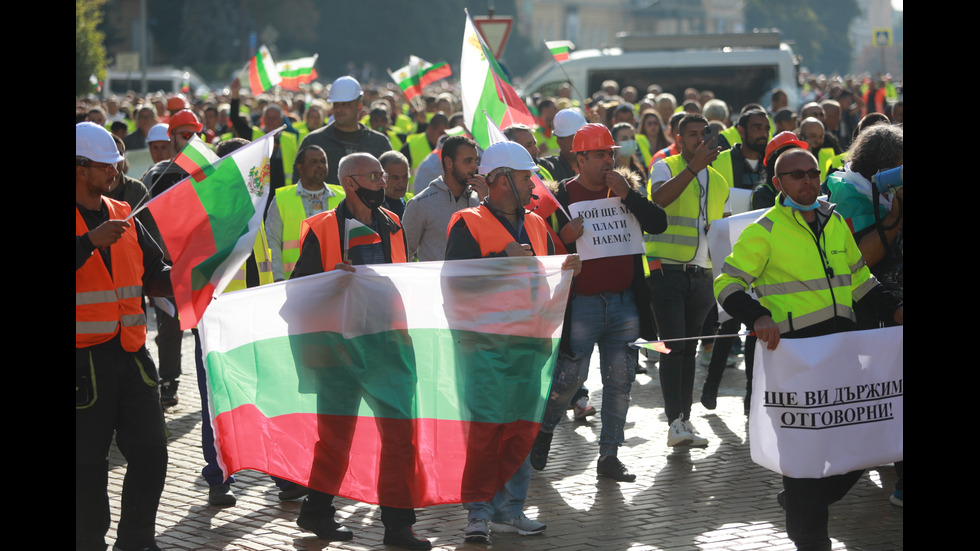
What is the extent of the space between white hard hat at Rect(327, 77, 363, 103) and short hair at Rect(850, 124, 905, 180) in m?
4.58

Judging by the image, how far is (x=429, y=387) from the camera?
6.11 m

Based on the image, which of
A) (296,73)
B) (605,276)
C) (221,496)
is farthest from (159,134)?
(296,73)

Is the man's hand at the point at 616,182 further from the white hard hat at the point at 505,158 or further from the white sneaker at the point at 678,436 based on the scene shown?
the white sneaker at the point at 678,436

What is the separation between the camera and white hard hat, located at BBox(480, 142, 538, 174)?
6402mm

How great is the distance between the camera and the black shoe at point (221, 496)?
6965 mm

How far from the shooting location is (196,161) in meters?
6.09

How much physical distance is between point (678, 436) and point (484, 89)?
276 cm

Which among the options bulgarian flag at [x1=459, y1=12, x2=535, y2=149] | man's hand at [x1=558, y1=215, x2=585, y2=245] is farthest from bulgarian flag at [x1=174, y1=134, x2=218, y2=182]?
bulgarian flag at [x1=459, y1=12, x2=535, y2=149]

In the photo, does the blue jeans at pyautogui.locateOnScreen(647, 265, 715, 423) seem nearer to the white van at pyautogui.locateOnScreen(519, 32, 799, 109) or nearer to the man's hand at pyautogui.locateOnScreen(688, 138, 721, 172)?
the man's hand at pyautogui.locateOnScreen(688, 138, 721, 172)

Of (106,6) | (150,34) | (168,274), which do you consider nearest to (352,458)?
(168,274)

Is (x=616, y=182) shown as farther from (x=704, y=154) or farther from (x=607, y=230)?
(x=704, y=154)

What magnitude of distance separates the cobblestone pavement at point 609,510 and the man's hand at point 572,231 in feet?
4.66

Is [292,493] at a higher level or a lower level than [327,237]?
lower
